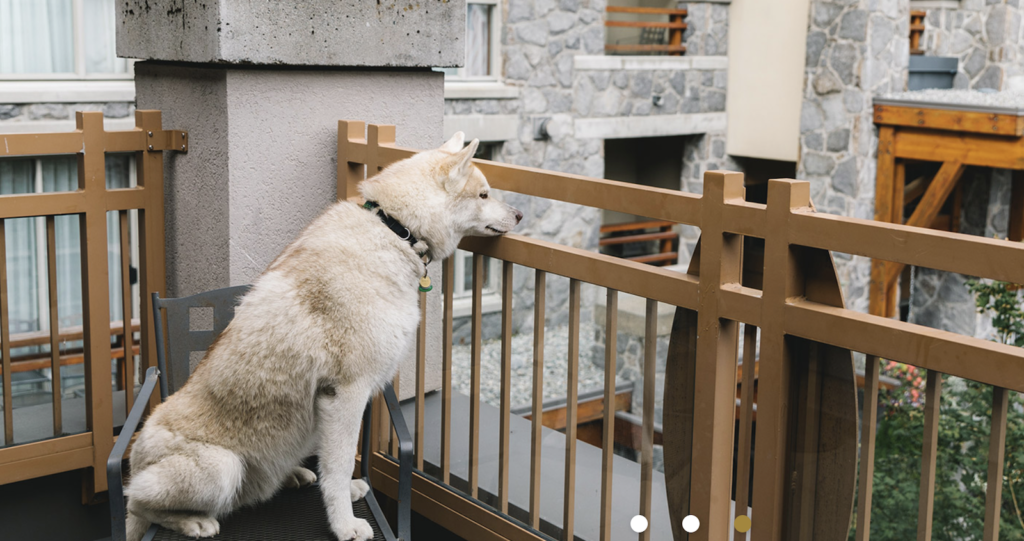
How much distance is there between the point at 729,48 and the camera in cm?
1116

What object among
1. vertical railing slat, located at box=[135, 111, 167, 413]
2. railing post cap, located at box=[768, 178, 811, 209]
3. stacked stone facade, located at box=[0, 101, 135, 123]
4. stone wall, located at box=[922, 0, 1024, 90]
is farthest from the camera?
stone wall, located at box=[922, 0, 1024, 90]

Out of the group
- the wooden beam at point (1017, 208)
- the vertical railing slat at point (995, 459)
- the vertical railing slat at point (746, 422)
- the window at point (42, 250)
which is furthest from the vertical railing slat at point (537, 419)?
the wooden beam at point (1017, 208)

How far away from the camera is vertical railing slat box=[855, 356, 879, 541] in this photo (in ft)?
5.74

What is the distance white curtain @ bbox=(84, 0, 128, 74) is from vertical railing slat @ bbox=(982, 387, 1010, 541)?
263 inches

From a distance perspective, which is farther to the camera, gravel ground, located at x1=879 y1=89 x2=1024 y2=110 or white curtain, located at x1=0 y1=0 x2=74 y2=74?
gravel ground, located at x1=879 y1=89 x2=1024 y2=110

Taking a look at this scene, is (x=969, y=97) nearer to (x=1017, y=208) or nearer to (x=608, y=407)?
(x=1017, y=208)

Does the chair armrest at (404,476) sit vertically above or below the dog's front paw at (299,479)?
above

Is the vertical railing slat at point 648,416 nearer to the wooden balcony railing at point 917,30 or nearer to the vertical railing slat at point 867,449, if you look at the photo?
the vertical railing slat at point 867,449

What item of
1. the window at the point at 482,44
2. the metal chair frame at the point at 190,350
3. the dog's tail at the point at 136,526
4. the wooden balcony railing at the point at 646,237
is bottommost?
the wooden balcony railing at the point at 646,237

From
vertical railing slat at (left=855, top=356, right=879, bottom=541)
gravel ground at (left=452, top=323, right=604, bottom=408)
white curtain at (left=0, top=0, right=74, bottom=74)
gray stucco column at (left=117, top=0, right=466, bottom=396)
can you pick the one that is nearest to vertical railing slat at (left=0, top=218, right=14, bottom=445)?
gray stucco column at (left=117, top=0, right=466, bottom=396)

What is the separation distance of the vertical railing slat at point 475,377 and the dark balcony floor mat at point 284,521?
351mm

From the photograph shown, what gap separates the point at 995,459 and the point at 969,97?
9856mm

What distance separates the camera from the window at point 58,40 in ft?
21.8

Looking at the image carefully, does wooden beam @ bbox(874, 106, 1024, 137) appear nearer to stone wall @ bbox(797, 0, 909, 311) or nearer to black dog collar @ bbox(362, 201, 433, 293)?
stone wall @ bbox(797, 0, 909, 311)
